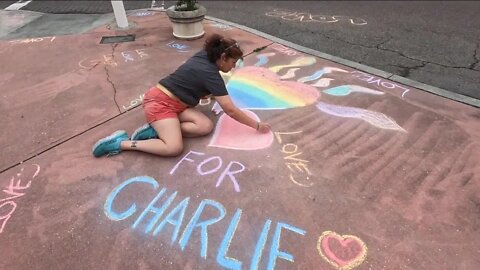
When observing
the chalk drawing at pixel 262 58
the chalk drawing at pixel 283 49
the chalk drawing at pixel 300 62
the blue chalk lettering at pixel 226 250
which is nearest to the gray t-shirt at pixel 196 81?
the blue chalk lettering at pixel 226 250

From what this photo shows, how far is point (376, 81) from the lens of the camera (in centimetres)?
412

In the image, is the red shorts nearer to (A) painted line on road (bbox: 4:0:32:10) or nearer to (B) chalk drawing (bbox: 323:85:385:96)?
(B) chalk drawing (bbox: 323:85:385:96)

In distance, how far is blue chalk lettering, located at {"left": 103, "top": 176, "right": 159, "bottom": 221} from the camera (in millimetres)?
2482

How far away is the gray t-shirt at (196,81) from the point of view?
2982mm

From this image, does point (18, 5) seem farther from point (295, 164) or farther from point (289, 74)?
point (295, 164)

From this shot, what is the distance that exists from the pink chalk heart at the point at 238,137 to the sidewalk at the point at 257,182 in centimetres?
2

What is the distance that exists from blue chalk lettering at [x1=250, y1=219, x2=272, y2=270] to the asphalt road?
300cm

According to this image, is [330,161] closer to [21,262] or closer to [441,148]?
[441,148]

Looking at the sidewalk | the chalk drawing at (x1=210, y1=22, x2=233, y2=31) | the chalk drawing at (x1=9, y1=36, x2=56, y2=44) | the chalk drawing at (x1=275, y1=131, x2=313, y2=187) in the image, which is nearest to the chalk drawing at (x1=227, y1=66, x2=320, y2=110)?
the sidewalk

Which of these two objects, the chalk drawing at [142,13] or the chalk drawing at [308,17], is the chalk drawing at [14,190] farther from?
the chalk drawing at [308,17]

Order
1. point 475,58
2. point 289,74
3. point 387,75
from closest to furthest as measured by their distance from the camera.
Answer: point 387,75 < point 289,74 < point 475,58

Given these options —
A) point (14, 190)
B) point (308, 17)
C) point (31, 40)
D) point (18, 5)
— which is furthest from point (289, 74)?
point (18, 5)

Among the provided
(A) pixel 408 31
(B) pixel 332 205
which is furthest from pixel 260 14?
(B) pixel 332 205

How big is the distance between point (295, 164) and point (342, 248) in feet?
2.71
